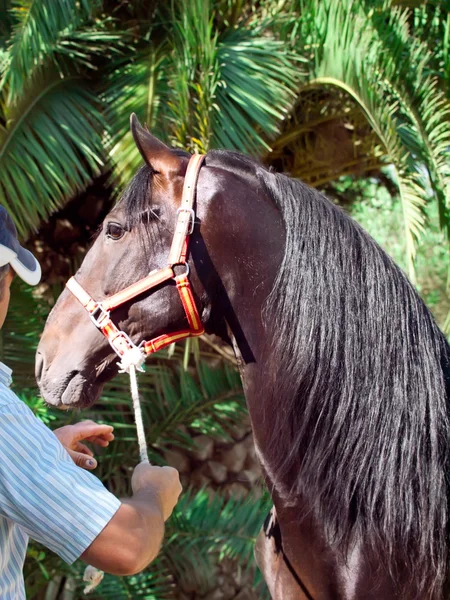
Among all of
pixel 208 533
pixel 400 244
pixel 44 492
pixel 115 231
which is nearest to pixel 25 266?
pixel 44 492

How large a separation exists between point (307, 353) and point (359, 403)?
0.18 meters

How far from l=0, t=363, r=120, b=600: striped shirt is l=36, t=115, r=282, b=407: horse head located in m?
0.78

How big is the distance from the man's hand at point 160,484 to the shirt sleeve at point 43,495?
169 millimetres

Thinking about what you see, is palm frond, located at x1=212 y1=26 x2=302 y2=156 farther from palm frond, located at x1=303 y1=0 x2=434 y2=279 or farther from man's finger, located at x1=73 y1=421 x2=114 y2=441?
man's finger, located at x1=73 y1=421 x2=114 y2=441

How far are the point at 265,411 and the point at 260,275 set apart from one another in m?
0.36

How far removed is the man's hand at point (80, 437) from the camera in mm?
1688

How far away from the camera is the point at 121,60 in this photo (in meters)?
4.58

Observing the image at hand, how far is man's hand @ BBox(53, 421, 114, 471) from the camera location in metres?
1.69

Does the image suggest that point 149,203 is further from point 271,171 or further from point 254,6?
point 254,6

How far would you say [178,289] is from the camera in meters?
1.94

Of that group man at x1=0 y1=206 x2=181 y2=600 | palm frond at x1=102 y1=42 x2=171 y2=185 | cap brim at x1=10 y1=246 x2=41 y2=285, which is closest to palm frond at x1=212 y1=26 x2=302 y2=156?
palm frond at x1=102 y1=42 x2=171 y2=185

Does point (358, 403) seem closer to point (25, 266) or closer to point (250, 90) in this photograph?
point (25, 266)

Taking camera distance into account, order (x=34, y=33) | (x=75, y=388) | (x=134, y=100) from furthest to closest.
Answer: (x=134, y=100)
(x=34, y=33)
(x=75, y=388)

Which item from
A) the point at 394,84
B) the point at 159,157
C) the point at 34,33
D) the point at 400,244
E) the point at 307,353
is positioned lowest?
the point at 400,244
